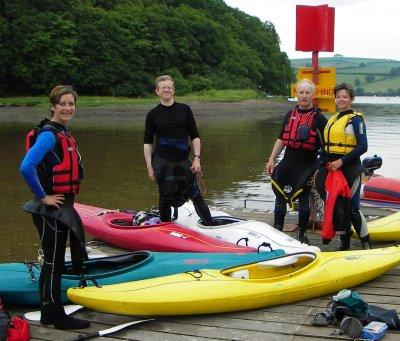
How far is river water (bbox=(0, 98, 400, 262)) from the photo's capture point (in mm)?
9570

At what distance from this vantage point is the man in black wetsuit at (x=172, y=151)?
561cm

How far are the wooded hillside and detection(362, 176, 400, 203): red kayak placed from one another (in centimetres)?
4126

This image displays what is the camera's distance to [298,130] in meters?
5.78

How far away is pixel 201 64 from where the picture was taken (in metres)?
61.3

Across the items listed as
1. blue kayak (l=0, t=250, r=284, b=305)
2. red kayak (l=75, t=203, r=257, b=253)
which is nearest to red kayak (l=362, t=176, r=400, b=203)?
red kayak (l=75, t=203, r=257, b=253)

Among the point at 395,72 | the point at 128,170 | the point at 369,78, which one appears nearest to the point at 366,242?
the point at 128,170

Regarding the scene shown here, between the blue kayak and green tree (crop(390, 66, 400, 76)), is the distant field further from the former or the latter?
the blue kayak

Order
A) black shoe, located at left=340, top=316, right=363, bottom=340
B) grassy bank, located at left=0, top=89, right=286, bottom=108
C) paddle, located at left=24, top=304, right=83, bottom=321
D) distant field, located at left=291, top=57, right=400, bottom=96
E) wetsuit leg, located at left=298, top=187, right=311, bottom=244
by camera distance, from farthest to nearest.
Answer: distant field, located at left=291, top=57, right=400, bottom=96
grassy bank, located at left=0, top=89, right=286, bottom=108
wetsuit leg, located at left=298, top=187, right=311, bottom=244
paddle, located at left=24, top=304, right=83, bottom=321
black shoe, located at left=340, top=316, right=363, bottom=340

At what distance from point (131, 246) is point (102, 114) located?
32691mm

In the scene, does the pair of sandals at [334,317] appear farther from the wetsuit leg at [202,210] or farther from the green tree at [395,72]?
the green tree at [395,72]

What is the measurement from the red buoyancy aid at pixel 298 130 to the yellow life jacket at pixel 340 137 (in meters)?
0.24

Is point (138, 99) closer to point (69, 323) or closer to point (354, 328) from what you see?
point (69, 323)

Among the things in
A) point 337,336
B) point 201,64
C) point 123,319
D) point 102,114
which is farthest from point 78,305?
point 201,64

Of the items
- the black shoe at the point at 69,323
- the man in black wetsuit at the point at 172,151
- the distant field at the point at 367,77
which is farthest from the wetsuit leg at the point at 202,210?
the distant field at the point at 367,77
